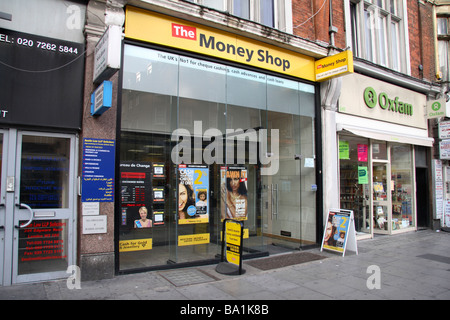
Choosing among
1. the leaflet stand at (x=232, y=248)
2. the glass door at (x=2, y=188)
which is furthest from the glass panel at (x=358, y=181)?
the glass door at (x=2, y=188)

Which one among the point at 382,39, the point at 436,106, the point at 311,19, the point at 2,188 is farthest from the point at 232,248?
the point at 436,106

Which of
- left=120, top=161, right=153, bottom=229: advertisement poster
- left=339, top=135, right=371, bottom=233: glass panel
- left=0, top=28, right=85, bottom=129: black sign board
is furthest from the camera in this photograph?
left=339, top=135, right=371, bottom=233: glass panel

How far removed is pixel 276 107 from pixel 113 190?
15.5 feet

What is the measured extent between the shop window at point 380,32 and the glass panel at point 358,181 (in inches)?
117

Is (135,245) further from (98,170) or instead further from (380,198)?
(380,198)

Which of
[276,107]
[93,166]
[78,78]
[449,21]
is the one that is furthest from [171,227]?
[449,21]

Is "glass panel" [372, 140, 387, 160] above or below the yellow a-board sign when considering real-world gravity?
below

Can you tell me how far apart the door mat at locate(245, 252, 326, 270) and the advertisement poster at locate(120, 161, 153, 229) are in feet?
7.88

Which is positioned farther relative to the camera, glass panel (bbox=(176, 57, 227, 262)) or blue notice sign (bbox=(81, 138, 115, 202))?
glass panel (bbox=(176, 57, 227, 262))

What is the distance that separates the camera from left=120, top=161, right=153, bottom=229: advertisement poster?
6.20 m

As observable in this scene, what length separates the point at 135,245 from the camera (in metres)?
6.32

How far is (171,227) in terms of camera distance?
22.2 ft

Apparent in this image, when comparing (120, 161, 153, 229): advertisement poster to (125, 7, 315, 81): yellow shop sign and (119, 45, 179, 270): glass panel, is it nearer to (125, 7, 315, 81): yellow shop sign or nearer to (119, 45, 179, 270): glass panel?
(119, 45, 179, 270): glass panel

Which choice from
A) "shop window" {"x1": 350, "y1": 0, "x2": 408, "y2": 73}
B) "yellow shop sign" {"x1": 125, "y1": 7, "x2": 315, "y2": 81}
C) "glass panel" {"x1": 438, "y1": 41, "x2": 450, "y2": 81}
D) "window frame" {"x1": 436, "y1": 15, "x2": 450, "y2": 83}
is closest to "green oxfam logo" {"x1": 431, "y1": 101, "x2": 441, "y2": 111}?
"shop window" {"x1": 350, "y1": 0, "x2": 408, "y2": 73}
